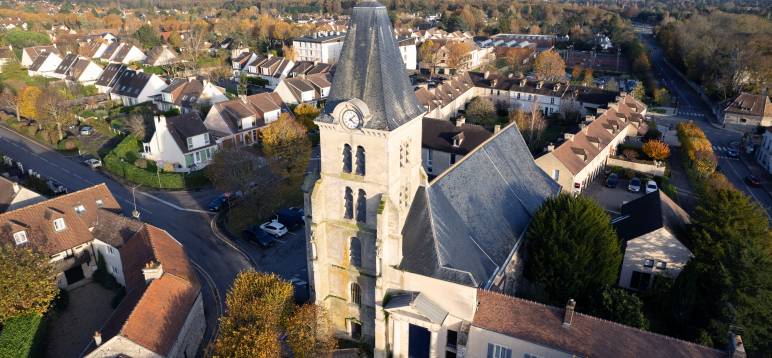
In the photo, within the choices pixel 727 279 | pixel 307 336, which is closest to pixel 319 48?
pixel 307 336

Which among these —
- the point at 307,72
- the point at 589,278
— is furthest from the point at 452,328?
the point at 307,72

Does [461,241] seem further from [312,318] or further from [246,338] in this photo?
[246,338]

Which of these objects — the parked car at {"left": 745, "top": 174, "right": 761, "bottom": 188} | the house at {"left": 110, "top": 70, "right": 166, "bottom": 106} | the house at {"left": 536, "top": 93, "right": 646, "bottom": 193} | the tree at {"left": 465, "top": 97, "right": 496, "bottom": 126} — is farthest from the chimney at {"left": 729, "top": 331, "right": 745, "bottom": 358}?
the house at {"left": 110, "top": 70, "right": 166, "bottom": 106}

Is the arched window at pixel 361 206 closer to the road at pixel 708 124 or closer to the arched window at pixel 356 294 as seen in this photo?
the arched window at pixel 356 294

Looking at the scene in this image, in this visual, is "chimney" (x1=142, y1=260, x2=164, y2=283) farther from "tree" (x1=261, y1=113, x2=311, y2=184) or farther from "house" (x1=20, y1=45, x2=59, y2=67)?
"house" (x1=20, y1=45, x2=59, y2=67)

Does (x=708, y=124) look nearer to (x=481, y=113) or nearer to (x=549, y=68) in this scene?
(x=549, y=68)

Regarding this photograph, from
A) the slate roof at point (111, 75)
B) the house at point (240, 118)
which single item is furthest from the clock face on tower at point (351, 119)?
the slate roof at point (111, 75)
